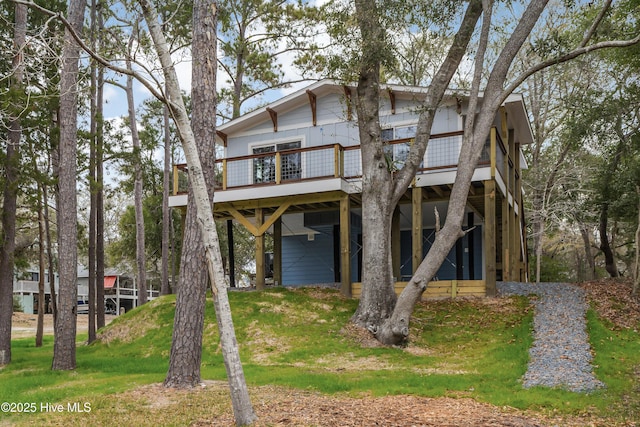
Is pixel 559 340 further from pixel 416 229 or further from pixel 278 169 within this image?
pixel 278 169

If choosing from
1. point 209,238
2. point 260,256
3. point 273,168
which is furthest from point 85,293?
point 209,238

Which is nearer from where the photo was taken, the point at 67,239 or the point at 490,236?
the point at 67,239

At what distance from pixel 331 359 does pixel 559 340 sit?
4380 millimetres

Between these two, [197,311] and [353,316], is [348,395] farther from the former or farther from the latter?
[353,316]

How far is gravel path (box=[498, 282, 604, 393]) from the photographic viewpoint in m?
8.36

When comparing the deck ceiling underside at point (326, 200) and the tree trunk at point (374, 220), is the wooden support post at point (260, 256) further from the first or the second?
the tree trunk at point (374, 220)

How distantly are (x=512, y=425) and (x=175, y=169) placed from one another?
13.1 m

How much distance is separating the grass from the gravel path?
Result: 8.4 inches

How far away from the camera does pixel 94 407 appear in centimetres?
715

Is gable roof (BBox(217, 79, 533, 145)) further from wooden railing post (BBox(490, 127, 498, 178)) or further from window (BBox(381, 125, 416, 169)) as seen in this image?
wooden railing post (BBox(490, 127, 498, 178))

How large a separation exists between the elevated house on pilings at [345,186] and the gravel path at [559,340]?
1.46 metres

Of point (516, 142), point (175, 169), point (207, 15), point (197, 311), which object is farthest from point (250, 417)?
point (516, 142)

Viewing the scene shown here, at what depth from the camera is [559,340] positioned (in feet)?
36.0

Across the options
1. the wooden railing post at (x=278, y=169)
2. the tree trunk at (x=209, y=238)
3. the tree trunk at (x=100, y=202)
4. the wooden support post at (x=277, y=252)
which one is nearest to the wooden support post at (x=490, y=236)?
the wooden railing post at (x=278, y=169)
